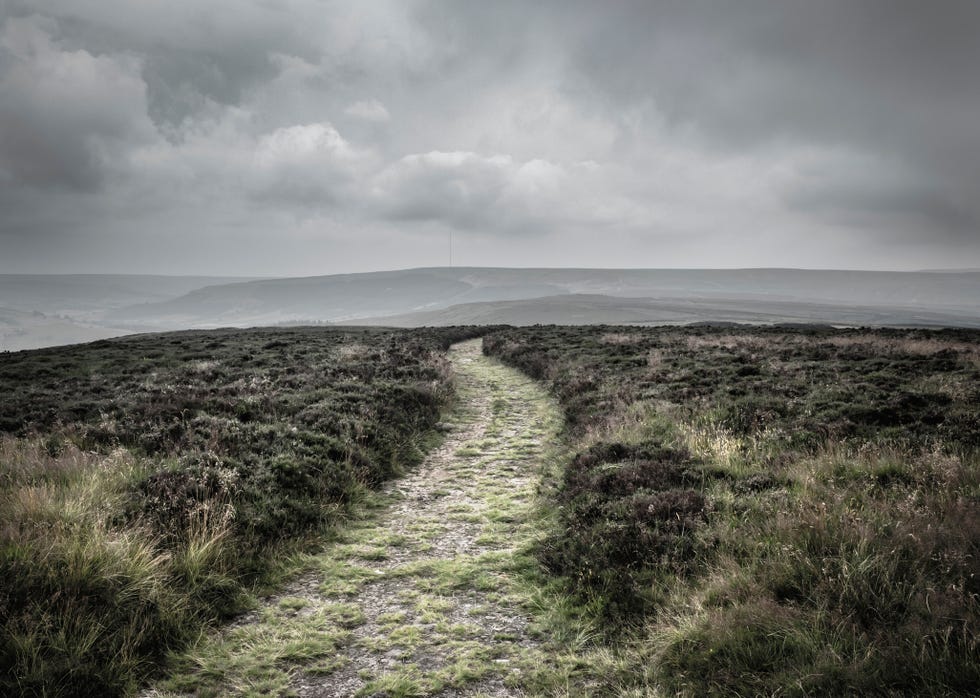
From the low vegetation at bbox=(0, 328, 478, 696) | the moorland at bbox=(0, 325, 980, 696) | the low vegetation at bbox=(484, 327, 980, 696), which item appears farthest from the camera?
the low vegetation at bbox=(0, 328, 478, 696)

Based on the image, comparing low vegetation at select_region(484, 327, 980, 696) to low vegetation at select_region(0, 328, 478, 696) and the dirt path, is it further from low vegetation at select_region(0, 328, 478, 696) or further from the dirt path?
low vegetation at select_region(0, 328, 478, 696)

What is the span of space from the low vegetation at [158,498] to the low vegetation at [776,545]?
3955 mm

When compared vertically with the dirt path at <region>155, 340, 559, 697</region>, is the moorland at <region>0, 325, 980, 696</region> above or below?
above

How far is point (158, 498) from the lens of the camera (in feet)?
22.3

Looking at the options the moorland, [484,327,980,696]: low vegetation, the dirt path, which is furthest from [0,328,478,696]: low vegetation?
[484,327,980,696]: low vegetation

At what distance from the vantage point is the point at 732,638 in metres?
4.15

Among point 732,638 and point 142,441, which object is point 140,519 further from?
point 732,638

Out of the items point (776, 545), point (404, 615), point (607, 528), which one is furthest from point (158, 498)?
point (776, 545)

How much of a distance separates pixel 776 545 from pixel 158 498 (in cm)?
794

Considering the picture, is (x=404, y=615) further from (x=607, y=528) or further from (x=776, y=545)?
(x=776, y=545)

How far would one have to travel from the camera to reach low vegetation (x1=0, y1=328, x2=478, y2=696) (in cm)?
442

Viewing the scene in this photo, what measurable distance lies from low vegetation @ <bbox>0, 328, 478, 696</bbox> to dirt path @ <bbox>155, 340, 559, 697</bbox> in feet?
2.09

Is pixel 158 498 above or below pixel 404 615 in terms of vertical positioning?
above

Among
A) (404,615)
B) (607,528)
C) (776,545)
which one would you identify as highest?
(776,545)
